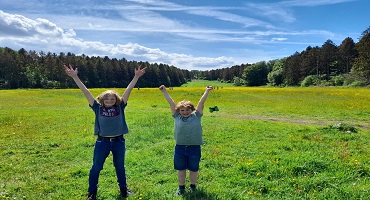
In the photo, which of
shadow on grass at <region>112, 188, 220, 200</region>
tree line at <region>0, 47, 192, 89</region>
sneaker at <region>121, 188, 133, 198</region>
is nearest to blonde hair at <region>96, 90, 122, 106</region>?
sneaker at <region>121, 188, 133, 198</region>

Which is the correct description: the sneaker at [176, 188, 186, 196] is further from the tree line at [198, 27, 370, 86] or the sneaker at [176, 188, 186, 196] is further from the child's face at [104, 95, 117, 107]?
the tree line at [198, 27, 370, 86]

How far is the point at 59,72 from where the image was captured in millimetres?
104250

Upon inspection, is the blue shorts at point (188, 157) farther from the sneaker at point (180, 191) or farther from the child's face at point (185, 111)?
the child's face at point (185, 111)

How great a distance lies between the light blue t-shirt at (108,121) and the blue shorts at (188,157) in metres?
1.29

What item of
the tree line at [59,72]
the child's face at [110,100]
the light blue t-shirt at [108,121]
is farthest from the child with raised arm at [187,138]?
the tree line at [59,72]

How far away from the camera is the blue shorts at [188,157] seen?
6.33 metres

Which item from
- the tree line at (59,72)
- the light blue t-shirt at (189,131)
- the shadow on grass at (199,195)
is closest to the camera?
the shadow on grass at (199,195)

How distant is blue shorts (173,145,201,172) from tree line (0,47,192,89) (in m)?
96.5

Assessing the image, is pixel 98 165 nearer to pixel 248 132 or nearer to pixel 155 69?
pixel 248 132

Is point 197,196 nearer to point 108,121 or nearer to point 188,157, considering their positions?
point 188,157

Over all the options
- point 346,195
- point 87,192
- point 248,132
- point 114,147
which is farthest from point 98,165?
point 248,132

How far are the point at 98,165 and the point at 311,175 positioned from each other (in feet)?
16.6

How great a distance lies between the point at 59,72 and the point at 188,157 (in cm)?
10750

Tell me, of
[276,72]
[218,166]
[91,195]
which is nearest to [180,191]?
[91,195]
